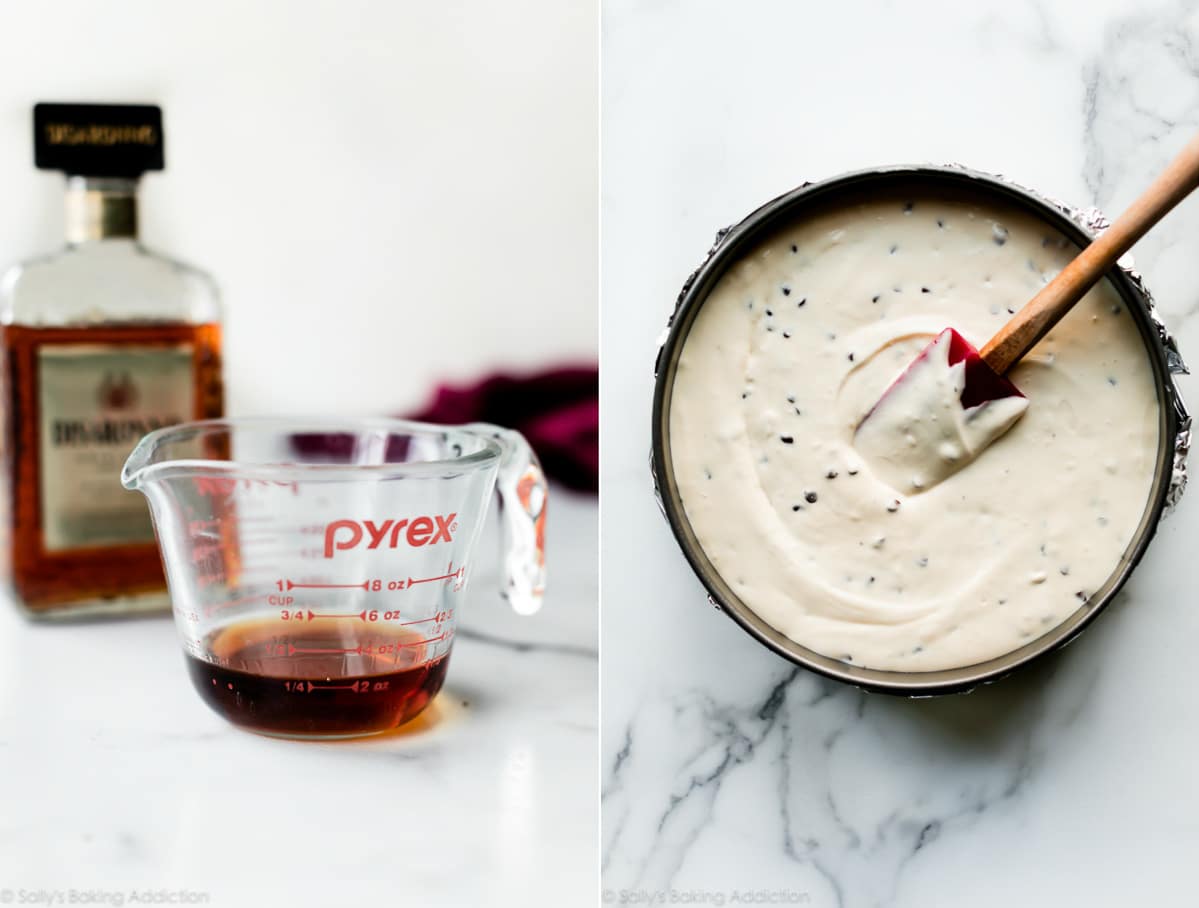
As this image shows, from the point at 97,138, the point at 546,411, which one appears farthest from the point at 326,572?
the point at 546,411

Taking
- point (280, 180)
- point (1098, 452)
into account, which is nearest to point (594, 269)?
point (280, 180)

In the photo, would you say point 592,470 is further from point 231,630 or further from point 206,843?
point 206,843

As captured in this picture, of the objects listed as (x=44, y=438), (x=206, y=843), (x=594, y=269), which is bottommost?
(x=206, y=843)

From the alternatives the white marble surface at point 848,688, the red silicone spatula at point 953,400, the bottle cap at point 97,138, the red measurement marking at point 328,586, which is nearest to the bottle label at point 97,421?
the bottle cap at point 97,138

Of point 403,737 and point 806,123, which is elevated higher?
point 806,123

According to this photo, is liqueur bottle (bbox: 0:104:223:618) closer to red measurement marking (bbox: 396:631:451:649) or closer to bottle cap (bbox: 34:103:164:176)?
bottle cap (bbox: 34:103:164:176)

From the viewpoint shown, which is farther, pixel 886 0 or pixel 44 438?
pixel 44 438
